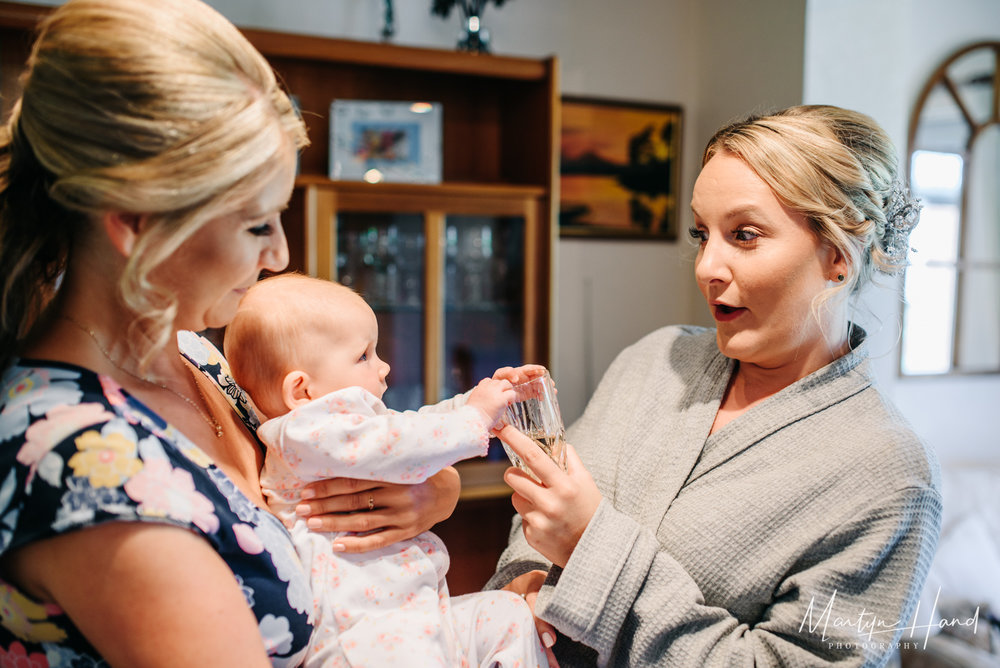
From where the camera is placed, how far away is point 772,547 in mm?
1099

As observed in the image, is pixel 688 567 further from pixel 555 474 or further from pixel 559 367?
pixel 559 367

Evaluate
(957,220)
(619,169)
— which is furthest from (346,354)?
(957,220)

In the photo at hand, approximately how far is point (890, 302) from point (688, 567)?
6.45ft

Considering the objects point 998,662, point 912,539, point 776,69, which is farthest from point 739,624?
point 776,69

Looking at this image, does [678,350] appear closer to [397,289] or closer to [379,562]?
[379,562]

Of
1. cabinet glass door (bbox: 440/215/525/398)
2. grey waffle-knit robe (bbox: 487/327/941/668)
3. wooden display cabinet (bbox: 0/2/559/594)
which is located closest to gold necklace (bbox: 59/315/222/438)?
grey waffle-knit robe (bbox: 487/327/941/668)

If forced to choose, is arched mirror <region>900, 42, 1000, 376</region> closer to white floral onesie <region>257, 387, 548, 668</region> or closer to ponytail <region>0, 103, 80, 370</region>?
white floral onesie <region>257, 387, 548, 668</region>

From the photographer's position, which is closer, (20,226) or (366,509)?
(20,226)

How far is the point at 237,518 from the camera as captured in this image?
79 centimetres

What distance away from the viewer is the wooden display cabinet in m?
2.50

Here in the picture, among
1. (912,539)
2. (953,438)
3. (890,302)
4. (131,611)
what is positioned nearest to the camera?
(131,611)

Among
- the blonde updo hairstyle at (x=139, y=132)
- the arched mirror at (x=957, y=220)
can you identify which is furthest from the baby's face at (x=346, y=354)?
the arched mirror at (x=957, y=220)

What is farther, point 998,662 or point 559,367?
point 559,367

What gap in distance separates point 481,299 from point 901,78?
1.75 m
